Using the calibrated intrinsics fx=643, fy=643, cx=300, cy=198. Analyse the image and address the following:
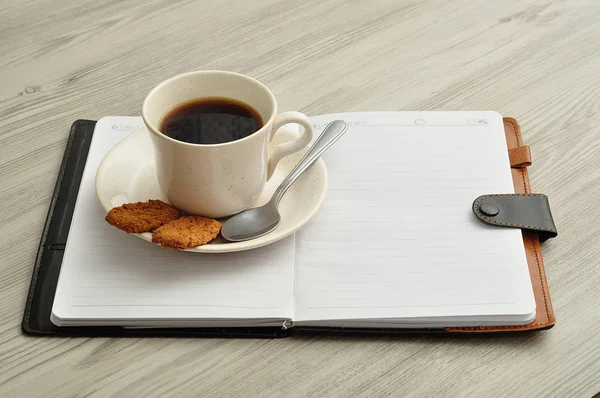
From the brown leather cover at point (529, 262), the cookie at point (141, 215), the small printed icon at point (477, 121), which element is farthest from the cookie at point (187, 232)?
the small printed icon at point (477, 121)

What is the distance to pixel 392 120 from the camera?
943mm

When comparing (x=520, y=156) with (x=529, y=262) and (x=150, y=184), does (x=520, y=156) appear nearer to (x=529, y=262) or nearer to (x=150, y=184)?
(x=529, y=262)

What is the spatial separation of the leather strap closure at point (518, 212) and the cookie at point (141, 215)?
1.25 feet

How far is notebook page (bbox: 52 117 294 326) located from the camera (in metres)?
0.70

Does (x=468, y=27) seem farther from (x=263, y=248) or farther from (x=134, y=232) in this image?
(x=134, y=232)

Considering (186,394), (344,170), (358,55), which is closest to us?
(186,394)

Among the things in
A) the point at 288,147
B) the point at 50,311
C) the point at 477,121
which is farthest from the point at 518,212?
the point at 50,311

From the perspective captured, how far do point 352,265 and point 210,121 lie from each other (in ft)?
0.80

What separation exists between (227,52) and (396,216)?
466mm

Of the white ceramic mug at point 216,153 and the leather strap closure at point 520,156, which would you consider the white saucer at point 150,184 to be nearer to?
the white ceramic mug at point 216,153

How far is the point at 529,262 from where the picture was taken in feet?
2.55

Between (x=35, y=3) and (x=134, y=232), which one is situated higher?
(x=35, y=3)

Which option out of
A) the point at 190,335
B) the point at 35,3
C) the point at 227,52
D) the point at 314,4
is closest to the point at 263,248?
the point at 190,335

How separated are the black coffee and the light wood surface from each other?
0.75ft
